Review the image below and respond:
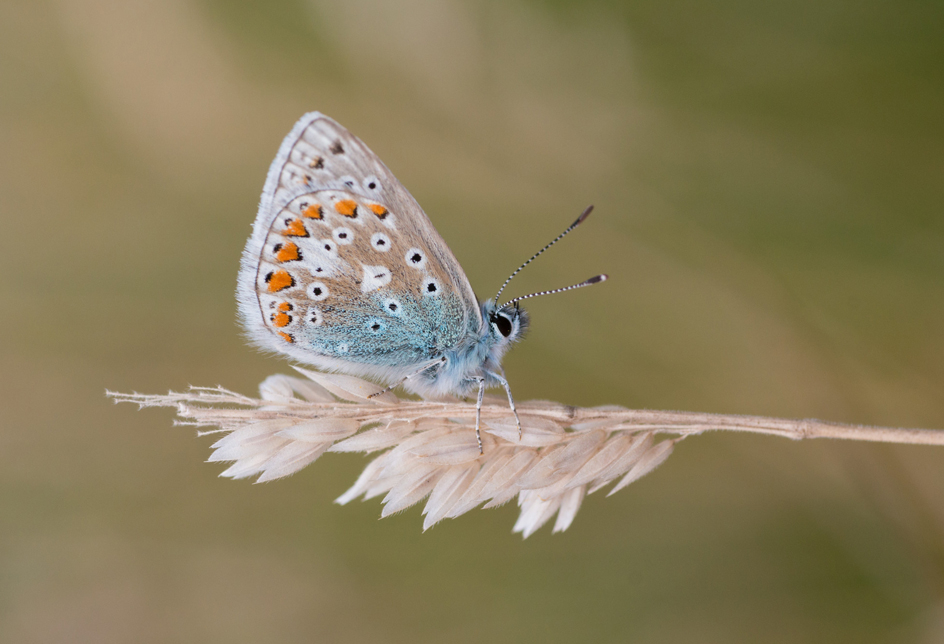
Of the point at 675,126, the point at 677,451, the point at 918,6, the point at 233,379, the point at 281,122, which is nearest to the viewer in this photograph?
the point at 918,6

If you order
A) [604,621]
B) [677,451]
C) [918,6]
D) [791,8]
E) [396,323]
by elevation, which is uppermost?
[791,8]

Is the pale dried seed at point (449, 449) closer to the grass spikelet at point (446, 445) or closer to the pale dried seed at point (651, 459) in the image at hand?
the grass spikelet at point (446, 445)

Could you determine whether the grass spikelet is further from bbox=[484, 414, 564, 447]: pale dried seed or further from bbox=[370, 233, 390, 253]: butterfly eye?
bbox=[370, 233, 390, 253]: butterfly eye

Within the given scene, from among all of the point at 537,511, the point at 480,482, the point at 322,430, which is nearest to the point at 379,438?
the point at 322,430

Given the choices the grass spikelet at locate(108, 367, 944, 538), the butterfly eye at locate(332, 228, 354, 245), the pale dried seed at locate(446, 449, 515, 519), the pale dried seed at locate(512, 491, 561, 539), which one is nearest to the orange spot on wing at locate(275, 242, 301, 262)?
the butterfly eye at locate(332, 228, 354, 245)

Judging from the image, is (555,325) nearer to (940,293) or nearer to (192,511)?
(940,293)

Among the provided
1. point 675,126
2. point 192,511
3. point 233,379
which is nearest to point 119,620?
point 192,511

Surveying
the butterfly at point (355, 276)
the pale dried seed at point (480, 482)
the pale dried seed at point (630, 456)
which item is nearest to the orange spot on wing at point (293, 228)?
the butterfly at point (355, 276)
